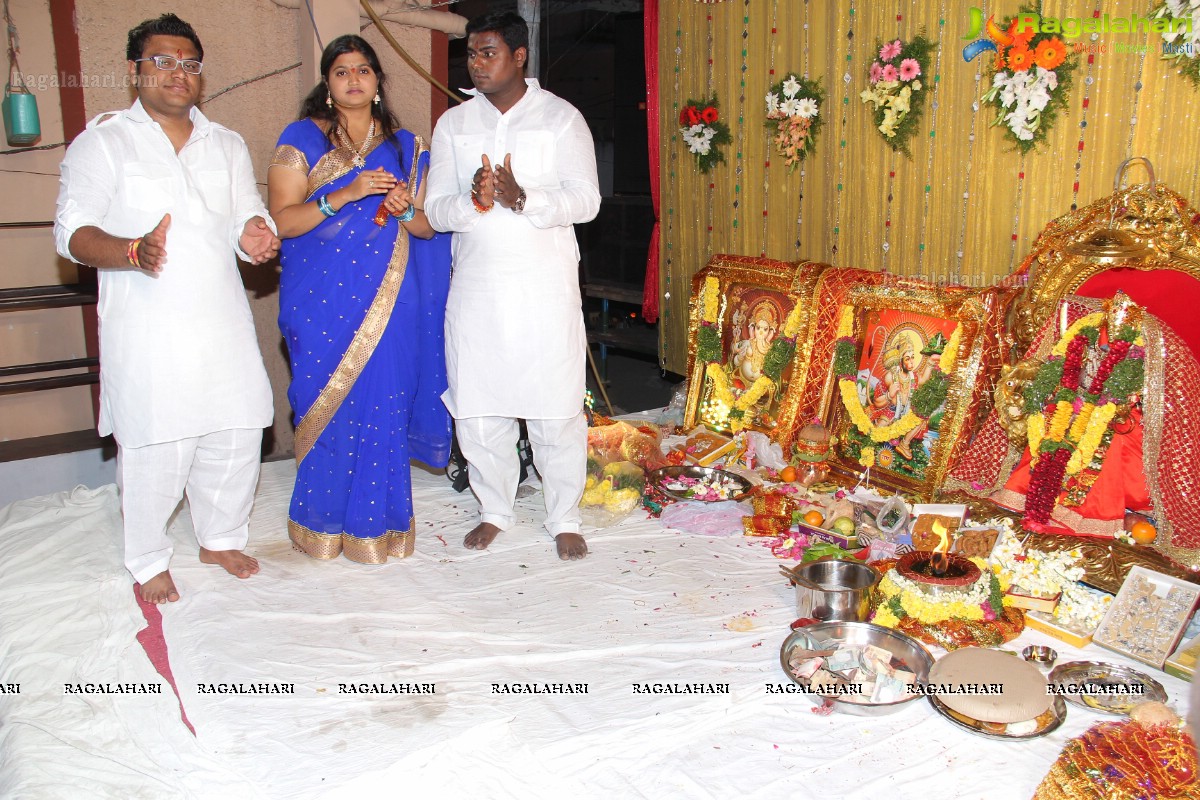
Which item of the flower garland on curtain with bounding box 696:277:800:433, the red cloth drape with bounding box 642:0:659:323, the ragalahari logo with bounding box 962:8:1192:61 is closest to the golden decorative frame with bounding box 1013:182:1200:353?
the ragalahari logo with bounding box 962:8:1192:61

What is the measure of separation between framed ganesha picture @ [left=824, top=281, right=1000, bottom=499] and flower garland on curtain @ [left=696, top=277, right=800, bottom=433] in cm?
29

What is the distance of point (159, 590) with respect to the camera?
3555 millimetres

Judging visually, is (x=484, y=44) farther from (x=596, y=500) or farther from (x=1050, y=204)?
(x=1050, y=204)

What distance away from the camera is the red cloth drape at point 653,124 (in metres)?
6.76

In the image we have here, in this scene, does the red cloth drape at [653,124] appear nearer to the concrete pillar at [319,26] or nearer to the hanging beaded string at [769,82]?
the hanging beaded string at [769,82]

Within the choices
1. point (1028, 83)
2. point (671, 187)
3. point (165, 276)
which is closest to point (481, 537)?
point (165, 276)

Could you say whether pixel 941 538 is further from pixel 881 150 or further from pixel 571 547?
pixel 881 150

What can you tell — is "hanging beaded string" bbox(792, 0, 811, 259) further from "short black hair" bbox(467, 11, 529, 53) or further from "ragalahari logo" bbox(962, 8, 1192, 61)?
"short black hair" bbox(467, 11, 529, 53)

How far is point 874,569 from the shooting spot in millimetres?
3557

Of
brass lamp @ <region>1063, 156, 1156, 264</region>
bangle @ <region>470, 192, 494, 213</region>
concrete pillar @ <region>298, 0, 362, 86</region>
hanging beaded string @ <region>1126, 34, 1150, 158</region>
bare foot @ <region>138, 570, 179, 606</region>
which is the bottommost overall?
bare foot @ <region>138, 570, 179, 606</region>

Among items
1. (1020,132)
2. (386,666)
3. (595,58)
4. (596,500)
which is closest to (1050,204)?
(1020,132)

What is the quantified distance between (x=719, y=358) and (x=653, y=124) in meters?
2.31

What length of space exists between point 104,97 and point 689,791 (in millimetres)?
4582

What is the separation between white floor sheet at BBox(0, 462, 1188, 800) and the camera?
103 inches
